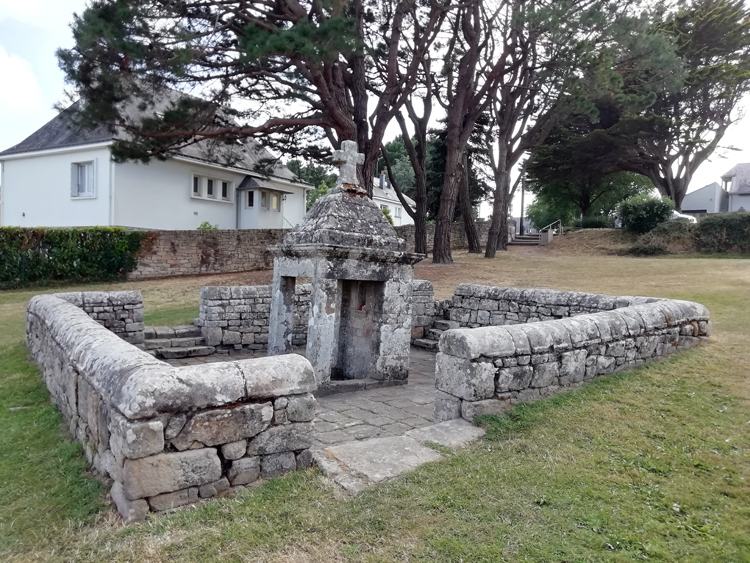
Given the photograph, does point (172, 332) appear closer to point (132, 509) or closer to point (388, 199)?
point (132, 509)

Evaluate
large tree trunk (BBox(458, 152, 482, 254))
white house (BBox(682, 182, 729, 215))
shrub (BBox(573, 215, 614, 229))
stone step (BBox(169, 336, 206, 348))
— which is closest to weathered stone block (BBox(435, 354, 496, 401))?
stone step (BBox(169, 336, 206, 348))

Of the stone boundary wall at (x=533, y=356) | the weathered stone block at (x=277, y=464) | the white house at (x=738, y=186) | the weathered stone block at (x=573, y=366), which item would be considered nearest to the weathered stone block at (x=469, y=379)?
the stone boundary wall at (x=533, y=356)

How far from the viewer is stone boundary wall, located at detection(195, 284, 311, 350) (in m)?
10.2

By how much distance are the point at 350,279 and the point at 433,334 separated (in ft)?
12.3

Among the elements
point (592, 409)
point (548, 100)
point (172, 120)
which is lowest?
point (592, 409)

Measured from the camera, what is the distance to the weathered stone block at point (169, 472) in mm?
3260

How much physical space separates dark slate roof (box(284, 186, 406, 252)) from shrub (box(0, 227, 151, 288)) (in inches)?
503

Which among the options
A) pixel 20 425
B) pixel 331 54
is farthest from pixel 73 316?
pixel 331 54

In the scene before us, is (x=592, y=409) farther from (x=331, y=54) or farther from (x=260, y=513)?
(x=331, y=54)

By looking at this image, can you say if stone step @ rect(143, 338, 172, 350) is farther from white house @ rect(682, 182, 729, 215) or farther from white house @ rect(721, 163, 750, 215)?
white house @ rect(682, 182, 729, 215)

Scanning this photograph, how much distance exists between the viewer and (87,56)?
11438 millimetres

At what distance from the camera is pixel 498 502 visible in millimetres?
3377

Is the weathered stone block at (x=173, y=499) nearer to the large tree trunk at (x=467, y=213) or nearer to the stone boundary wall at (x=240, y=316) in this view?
the stone boundary wall at (x=240, y=316)

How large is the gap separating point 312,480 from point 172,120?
38.1 ft
